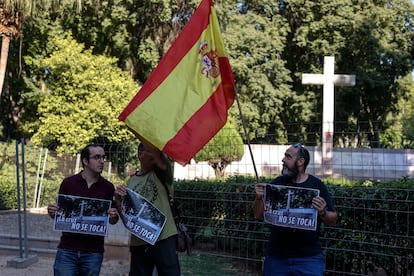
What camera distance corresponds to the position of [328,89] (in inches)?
673

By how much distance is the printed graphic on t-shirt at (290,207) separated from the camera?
11.4 ft

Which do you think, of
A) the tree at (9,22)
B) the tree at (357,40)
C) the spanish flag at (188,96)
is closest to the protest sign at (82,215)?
the spanish flag at (188,96)

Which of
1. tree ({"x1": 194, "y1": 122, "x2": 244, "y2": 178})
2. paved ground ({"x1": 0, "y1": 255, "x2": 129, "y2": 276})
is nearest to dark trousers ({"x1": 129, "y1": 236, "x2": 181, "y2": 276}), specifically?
tree ({"x1": 194, "y1": 122, "x2": 244, "y2": 178})

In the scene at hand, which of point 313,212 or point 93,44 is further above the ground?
point 93,44

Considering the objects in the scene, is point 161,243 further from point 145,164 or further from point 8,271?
point 8,271

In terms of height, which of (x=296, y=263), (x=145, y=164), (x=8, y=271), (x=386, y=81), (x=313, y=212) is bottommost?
(x=8, y=271)

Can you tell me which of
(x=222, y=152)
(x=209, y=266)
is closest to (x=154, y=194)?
(x=209, y=266)

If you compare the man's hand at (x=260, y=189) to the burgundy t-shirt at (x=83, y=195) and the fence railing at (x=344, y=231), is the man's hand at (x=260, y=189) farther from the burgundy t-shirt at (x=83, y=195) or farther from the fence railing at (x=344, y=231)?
the fence railing at (x=344, y=231)

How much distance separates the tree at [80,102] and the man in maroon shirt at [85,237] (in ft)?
47.7

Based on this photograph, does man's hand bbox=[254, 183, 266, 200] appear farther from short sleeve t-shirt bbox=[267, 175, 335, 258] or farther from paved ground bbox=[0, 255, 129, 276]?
paved ground bbox=[0, 255, 129, 276]

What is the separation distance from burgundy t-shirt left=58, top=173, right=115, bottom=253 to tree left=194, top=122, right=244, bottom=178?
292 cm

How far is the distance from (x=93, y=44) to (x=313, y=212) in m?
21.9

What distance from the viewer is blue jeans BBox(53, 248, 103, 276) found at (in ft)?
12.3

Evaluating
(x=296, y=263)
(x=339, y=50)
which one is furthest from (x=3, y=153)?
(x=339, y=50)
